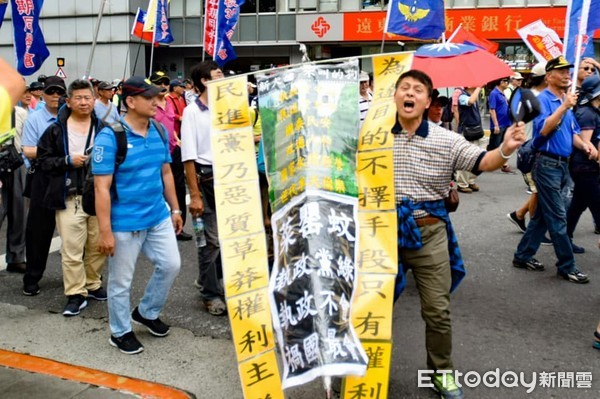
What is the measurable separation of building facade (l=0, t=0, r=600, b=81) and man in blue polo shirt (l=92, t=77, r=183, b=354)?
24256 mm

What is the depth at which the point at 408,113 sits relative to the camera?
3.47 meters

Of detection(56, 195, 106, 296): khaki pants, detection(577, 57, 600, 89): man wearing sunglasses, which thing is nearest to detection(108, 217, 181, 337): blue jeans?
detection(56, 195, 106, 296): khaki pants

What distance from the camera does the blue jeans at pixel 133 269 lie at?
13.6 ft

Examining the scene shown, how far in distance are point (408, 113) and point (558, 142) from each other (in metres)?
2.70

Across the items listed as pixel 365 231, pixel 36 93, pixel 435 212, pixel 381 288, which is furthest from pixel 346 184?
pixel 36 93

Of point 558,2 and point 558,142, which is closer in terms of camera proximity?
point 558,142

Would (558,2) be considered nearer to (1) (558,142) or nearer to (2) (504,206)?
(2) (504,206)

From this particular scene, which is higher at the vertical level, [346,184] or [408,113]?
[408,113]

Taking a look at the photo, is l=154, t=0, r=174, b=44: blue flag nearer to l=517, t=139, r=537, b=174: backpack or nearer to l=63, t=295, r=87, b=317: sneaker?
l=63, t=295, r=87, b=317: sneaker

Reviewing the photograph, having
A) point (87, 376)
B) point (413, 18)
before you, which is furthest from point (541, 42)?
point (87, 376)

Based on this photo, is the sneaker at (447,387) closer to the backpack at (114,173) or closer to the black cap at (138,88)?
the backpack at (114,173)

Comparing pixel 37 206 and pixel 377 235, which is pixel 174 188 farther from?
pixel 377 235

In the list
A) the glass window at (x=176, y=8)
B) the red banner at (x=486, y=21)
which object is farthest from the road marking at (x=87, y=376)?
the glass window at (x=176, y=8)

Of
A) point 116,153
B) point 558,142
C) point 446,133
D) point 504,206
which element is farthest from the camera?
point 504,206
